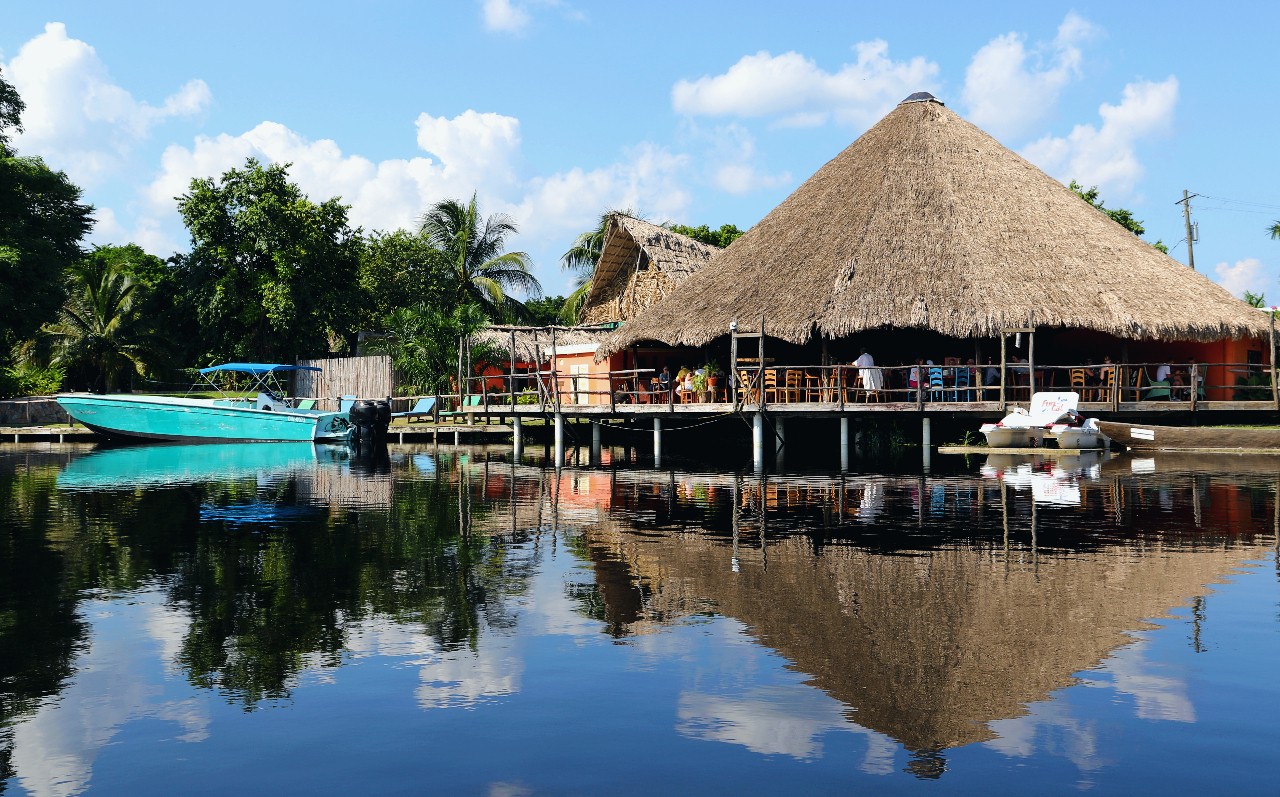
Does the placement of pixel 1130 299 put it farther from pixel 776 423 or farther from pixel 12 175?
pixel 12 175

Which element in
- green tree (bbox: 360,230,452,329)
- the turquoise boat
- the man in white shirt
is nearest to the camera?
the man in white shirt

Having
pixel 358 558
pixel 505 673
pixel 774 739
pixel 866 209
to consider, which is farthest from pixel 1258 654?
pixel 866 209

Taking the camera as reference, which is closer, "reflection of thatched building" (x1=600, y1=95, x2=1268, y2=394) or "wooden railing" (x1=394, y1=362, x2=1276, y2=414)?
"wooden railing" (x1=394, y1=362, x2=1276, y2=414)

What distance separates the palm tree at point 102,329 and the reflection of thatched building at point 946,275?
75.1 ft

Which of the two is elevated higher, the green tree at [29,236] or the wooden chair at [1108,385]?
the green tree at [29,236]

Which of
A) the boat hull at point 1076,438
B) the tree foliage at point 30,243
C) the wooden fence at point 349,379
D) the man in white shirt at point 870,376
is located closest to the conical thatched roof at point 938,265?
the man in white shirt at point 870,376

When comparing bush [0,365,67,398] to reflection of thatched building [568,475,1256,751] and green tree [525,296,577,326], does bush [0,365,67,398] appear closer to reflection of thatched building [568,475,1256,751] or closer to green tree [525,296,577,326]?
green tree [525,296,577,326]

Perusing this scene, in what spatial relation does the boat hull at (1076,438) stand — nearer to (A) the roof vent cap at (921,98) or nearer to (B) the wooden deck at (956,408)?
(B) the wooden deck at (956,408)

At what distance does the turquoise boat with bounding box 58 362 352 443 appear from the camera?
3170 cm

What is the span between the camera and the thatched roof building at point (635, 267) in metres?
36.3

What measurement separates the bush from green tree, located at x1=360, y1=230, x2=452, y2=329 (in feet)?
42.4

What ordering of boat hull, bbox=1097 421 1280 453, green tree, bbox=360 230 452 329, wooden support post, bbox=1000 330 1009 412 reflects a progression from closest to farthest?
1. wooden support post, bbox=1000 330 1009 412
2. boat hull, bbox=1097 421 1280 453
3. green tree, bbox=360 230 452 329

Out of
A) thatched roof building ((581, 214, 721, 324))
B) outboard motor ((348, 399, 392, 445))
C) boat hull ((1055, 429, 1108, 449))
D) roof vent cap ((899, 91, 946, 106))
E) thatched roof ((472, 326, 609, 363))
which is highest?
roof vent cap ((899, 91, 946, 106))

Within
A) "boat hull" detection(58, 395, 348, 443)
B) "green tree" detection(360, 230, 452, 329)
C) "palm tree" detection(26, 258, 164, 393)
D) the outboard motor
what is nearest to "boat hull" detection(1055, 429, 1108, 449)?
the outboard motor
